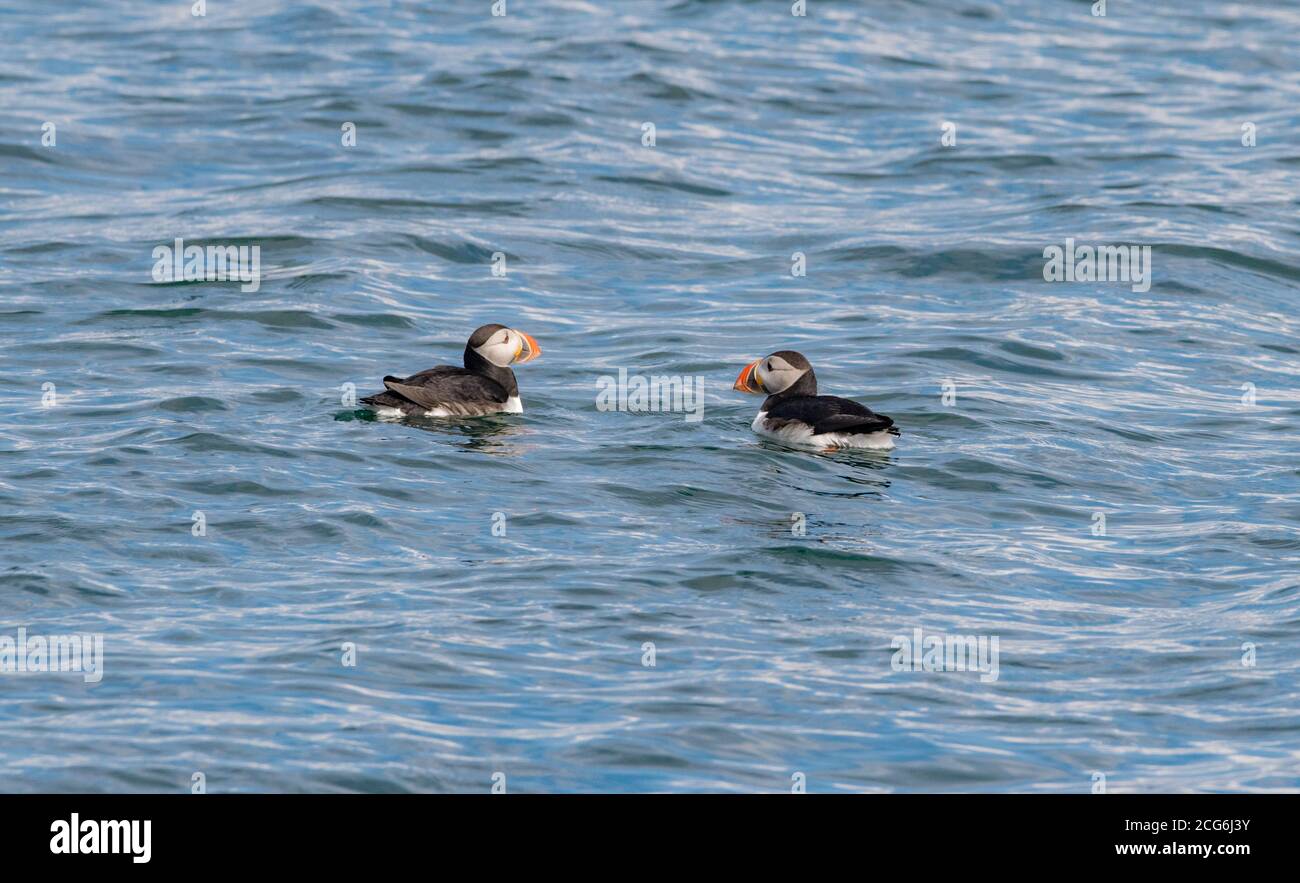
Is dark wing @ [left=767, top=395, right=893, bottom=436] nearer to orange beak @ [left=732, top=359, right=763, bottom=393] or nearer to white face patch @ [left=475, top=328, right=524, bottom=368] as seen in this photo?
orange beak @ [left=732, top=359, right=763, bottom=393]

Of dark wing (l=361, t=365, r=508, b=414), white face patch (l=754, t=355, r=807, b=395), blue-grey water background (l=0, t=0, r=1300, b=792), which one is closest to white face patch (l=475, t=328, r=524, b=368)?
dark wing (l=361, t=365, r=508, b=414)

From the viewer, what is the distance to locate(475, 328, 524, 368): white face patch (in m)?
13.9

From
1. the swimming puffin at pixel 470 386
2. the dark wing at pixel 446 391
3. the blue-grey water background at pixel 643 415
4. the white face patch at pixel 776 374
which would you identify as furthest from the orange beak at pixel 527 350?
the white face patch at pixel 776 374

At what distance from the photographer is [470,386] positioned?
43.8ft

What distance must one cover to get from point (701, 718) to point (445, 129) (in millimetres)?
15479

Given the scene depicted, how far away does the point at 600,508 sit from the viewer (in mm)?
11547

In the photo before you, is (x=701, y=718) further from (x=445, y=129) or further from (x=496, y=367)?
(x=445, y=129)

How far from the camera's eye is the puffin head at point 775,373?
1359 centimetres

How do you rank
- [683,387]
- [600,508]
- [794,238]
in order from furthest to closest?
1. [794,238]
2. [683,387]
3. [600,508]

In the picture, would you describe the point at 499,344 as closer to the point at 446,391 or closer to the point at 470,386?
the point at 470,386

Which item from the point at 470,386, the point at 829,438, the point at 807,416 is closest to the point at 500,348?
the point at 470,386

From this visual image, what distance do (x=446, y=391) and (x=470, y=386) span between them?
0.17 meters

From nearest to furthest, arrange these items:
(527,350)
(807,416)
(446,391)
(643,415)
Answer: (807,416)
(446,391)
(643,415)
(527,350)

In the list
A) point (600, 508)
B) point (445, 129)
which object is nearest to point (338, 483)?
point (600, 508)
